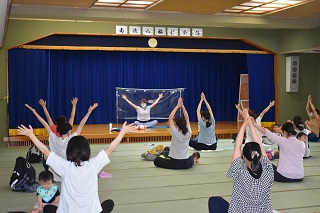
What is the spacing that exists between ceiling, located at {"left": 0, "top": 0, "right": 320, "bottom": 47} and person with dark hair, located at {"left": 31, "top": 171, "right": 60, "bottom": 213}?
502 centimetres

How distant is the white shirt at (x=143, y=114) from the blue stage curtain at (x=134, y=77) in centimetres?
293

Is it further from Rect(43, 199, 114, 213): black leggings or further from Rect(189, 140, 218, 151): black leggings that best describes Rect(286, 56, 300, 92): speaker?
Rect(43, 199, 114, 213): black leggings

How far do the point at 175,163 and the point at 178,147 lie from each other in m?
0.28

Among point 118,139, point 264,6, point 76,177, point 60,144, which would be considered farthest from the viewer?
point 264,6

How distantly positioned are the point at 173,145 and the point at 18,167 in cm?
272

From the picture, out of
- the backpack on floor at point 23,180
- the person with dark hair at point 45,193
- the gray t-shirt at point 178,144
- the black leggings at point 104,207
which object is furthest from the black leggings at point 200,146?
the black leggings at point 104,207

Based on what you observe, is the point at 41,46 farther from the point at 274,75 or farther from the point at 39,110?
the point at 274,75

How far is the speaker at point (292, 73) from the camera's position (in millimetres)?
14306

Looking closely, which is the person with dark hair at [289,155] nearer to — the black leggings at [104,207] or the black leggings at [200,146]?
the black leggings at [104,207]

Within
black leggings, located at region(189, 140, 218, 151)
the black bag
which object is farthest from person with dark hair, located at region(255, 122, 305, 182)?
the black bag

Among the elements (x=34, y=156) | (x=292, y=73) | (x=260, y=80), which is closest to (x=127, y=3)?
(x=34, y=156)

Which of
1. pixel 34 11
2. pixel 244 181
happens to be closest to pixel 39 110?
pixel 34 11

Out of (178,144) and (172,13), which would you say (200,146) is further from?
(172,13)

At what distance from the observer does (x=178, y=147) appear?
27.0 feet
